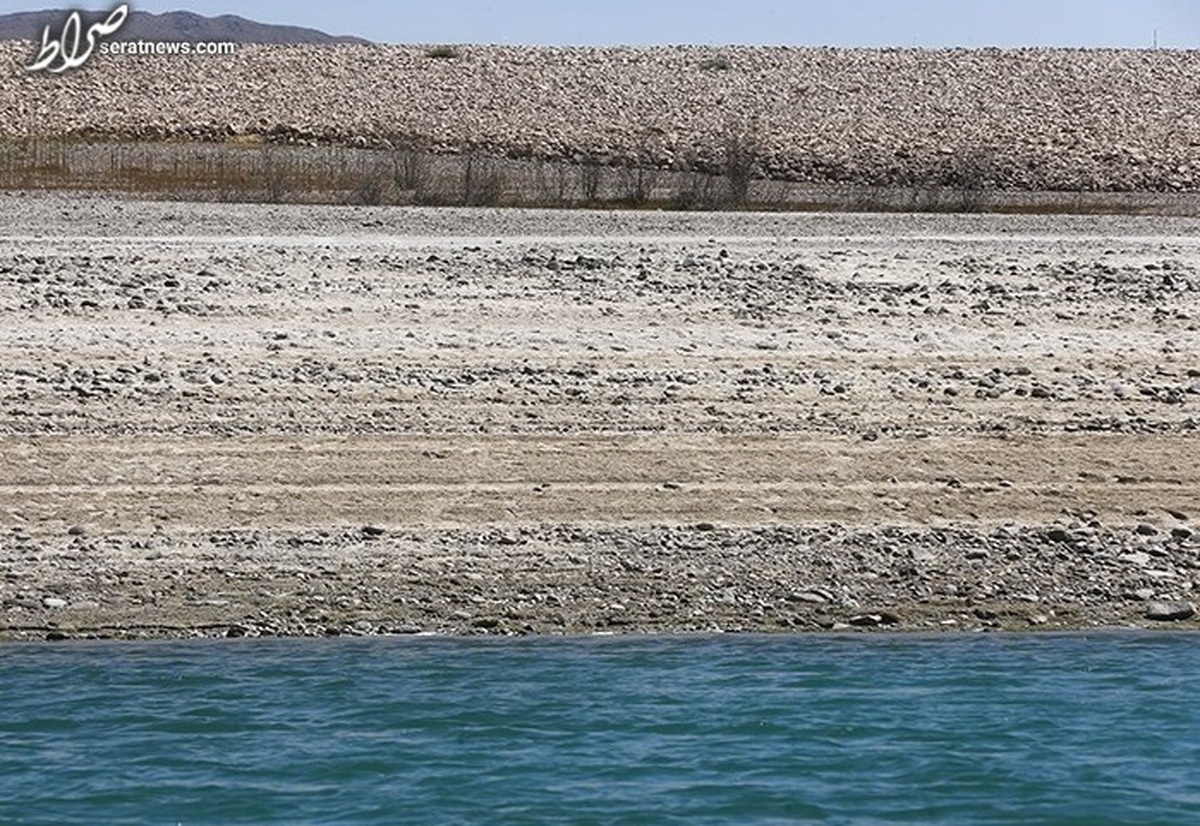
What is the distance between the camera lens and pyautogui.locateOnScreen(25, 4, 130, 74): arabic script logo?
55.8 m

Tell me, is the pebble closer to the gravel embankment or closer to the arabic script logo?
the gravel embankment

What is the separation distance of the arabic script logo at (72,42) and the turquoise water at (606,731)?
44693 mm

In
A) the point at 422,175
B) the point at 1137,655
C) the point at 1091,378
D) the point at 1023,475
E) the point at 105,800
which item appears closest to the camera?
the point at 105,800

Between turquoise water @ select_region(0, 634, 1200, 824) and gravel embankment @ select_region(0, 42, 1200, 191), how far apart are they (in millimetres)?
35575

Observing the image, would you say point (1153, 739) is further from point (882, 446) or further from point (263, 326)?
point (263, 326)

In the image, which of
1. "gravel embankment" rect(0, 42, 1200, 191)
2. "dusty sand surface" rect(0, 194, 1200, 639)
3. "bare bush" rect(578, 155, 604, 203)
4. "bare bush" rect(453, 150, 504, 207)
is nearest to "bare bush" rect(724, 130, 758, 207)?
"bare bush" rect(578, 155, 604, 203)

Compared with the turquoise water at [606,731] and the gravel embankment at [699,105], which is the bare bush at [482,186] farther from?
the turquoise water at [606,731]

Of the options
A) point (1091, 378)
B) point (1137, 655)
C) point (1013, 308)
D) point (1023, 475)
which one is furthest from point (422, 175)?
point (1137, 655)

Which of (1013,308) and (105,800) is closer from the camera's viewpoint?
(105,800)

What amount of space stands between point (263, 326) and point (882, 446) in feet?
17.0

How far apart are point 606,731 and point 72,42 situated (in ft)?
175

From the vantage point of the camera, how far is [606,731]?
946cm

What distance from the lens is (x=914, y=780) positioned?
29.2 ft

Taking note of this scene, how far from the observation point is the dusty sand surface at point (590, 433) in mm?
11484
